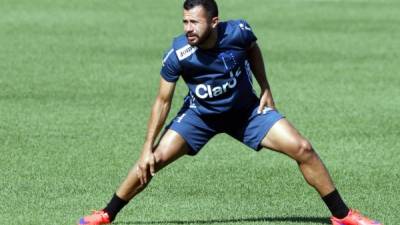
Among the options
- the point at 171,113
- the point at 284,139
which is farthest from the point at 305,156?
the point at 171,113

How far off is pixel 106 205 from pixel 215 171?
2.27 metres

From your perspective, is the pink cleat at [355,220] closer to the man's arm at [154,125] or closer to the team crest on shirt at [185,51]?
the man's arm at [154,125]

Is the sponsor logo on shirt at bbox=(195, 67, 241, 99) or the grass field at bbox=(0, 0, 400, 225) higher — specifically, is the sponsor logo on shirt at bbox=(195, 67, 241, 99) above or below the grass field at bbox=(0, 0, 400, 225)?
above

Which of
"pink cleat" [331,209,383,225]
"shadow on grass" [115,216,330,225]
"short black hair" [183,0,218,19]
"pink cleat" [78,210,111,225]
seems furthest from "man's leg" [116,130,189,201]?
"pink cleat" [331,209,383,225]

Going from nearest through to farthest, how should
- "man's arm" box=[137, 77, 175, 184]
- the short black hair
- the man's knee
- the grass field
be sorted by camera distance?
the short black hair → the man's knee → "man's arm" box=[137, 77, 175, 184] → the grass field

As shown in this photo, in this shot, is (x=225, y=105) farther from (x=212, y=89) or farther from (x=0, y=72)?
(x=0, y=72)

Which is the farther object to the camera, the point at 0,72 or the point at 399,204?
the point at 0,72

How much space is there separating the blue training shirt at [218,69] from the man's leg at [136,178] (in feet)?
1.09

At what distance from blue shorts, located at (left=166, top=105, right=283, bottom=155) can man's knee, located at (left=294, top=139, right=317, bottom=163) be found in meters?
0.36

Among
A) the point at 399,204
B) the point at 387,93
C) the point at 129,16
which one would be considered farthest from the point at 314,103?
the point at 129,16

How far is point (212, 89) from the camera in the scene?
31.3ft

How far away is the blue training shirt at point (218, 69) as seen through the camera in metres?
9.44

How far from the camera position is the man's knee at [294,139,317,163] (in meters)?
9.39

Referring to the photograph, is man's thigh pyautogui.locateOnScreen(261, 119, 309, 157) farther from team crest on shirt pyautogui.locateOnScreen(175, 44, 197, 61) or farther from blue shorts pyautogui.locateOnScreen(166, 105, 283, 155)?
team crest on shirt pyautogui.locateOnScreen(175, 44, 197, 61)
